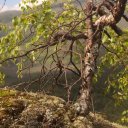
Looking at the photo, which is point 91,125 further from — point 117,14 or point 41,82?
point 117,14

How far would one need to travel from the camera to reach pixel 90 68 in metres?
10.9

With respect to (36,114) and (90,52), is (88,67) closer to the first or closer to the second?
(90,52)

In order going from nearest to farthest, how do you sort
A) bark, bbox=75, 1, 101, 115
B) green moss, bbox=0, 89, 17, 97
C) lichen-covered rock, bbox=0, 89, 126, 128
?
1. lichen-covered rock, bbox=0, 89, 126, 128
2. green moss, bbox=0, 89, 17, 97
3. bark, bbox=75, 1, 101, 115

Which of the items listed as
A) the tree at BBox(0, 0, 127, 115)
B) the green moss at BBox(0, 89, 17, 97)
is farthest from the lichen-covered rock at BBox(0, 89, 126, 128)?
the tree at BBox(0, 0, 127, 115)

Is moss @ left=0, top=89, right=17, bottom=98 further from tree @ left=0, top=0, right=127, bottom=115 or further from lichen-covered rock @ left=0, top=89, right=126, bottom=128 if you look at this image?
tree @ left=0, top=0, right=127, bottom=115

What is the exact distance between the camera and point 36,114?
26.9ft

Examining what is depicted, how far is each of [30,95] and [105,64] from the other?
10336 millimetres

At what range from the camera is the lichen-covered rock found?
8031mm

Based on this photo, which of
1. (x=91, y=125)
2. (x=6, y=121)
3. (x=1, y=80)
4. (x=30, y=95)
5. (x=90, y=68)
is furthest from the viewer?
(x=1, y=80)

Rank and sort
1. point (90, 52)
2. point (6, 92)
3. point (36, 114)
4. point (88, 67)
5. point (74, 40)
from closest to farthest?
point (36, 114) < point (6, 92) < point (88, 67) < point (90, 52) < point (74, 40)

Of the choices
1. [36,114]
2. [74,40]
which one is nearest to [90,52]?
[74,40]

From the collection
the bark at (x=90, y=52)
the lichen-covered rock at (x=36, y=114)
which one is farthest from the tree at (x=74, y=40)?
the lichen-covered rock at (x=36, y=114)

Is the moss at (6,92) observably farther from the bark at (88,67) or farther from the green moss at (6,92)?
the bark at (88,67)

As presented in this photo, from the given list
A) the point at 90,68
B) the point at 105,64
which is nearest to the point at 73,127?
the point at 90,68
